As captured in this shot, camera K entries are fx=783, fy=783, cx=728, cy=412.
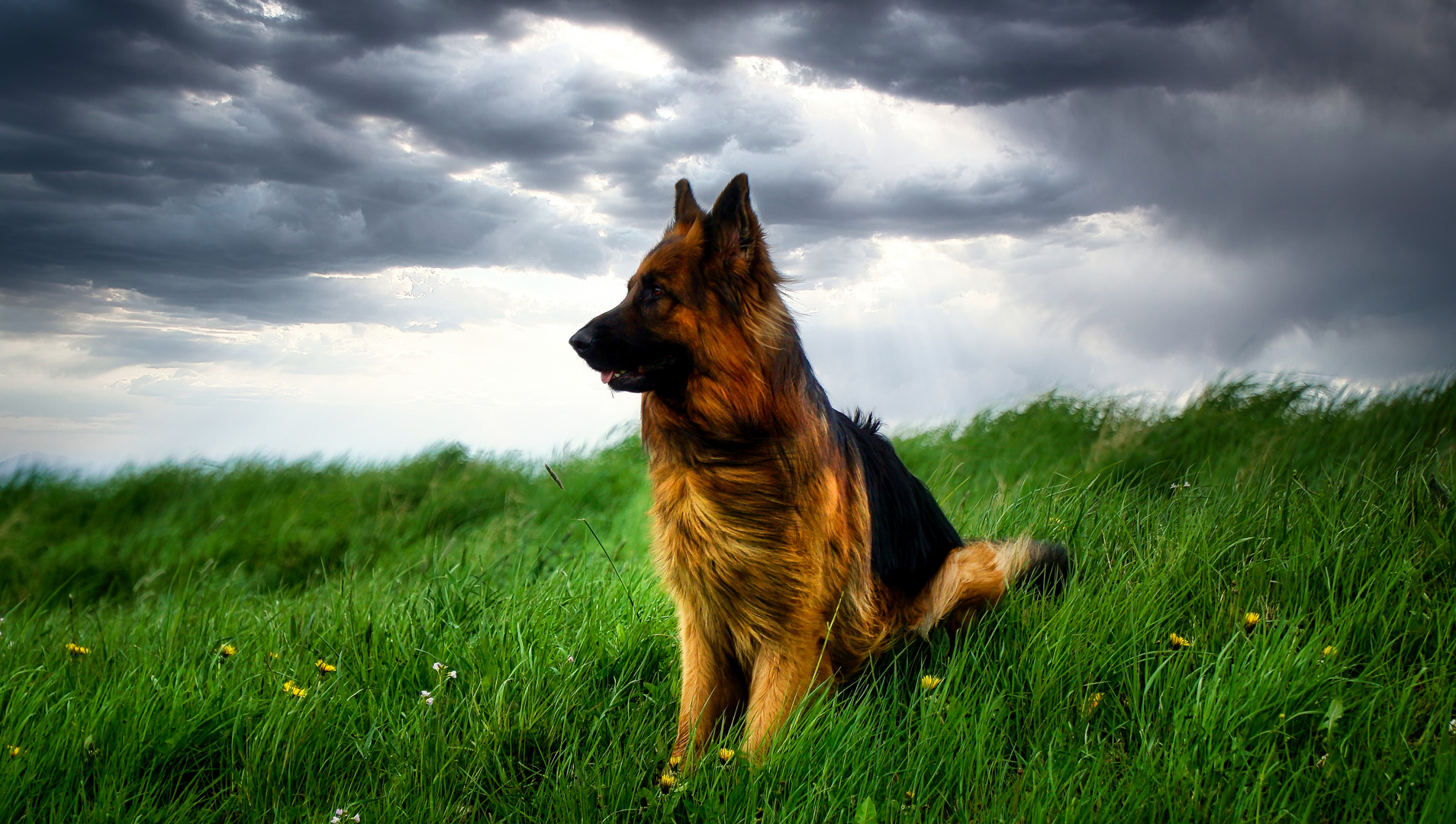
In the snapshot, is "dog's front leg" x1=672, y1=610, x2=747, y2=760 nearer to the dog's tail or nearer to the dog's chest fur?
the dog's chest fur

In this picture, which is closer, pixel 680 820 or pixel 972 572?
pixel 680 820

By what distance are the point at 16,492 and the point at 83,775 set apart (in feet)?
19.7

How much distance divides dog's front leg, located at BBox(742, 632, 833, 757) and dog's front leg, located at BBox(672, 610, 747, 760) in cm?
20

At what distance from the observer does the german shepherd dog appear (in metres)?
2.75

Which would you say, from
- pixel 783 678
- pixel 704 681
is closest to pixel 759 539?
pixel 783 678

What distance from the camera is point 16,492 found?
22.1 ft

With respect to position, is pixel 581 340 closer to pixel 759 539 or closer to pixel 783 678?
pixel 759 539

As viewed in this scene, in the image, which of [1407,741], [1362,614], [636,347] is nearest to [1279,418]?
[1362,614]

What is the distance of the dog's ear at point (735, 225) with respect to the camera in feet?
8.94

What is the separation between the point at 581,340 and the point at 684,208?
0.79 metres

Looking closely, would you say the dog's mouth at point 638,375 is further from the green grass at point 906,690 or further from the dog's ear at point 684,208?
the green grass at point 906,690

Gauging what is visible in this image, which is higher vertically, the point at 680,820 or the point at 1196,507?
the point at 1196,507

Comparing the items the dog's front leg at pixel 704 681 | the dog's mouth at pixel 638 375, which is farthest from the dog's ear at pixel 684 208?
the dog's front leg at pixel 704 681

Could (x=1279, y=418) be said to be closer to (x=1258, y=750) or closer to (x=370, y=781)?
(x=1258, y=750)
